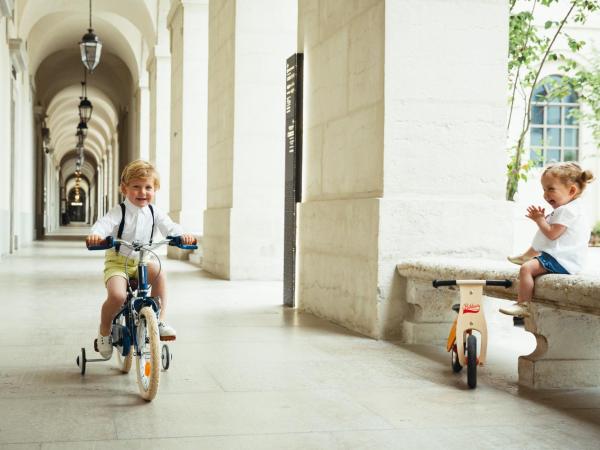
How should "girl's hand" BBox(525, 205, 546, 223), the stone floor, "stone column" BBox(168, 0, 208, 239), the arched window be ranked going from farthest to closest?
the arched window → "stone column" BBox(168, 0, 208, 239) → "girl's hand" BBox(525, 205, 546, 223) → the stone floor

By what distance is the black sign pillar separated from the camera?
8.31m

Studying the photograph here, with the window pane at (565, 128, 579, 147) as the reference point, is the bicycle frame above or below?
below

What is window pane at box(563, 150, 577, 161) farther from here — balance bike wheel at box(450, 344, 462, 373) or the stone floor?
balance bike wheel at box(450, 344, 462, 373)

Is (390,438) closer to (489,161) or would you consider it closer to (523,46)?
(489,161)

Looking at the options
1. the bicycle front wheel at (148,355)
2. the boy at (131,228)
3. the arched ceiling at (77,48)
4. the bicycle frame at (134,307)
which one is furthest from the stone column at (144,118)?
the bicycle front wheel at (148,355)

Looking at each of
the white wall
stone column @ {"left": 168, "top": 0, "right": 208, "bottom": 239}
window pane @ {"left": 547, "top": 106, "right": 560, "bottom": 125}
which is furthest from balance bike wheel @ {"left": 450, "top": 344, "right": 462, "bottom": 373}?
window pane @ {"left": 547, "top": 106, "right": 560, "bottom": 125}

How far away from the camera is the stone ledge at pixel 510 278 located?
4262 millimetres

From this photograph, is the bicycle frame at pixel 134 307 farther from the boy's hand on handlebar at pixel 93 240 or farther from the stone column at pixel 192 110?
the stone column at pixel 192 110

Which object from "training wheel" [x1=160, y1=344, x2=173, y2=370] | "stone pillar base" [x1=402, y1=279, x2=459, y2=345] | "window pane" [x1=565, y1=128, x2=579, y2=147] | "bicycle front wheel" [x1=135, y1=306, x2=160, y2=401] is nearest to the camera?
"bicycle front wheel" [x1=135, y1=306, x2=160, y2=401]

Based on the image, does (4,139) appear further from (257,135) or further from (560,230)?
(560,230)

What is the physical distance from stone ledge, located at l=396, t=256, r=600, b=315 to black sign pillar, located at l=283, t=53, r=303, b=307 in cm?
239

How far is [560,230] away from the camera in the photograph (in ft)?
15.0

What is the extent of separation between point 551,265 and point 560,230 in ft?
0.67

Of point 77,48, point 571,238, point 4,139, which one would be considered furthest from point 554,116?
point 571,238
